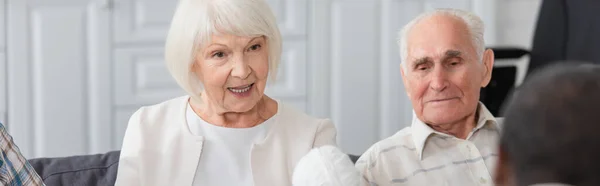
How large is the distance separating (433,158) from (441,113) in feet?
0.31

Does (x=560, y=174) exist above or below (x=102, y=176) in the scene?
above

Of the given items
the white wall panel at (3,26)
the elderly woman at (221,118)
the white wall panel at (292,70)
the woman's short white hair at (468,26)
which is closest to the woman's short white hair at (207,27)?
the elderly woman at (221,118)

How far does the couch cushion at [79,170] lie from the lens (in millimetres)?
2107

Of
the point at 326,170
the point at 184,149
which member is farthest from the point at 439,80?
the point at 184,149

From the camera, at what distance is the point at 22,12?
3.69m

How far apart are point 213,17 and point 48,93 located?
2.07 meters

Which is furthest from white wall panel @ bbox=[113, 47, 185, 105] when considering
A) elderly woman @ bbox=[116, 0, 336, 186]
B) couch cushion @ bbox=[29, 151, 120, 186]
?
elderly woman @ bbox=[116, 0, 336, 186]

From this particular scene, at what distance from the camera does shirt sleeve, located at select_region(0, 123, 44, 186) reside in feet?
5.75

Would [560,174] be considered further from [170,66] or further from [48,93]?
[48,93]

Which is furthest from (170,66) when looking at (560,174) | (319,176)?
(560,174)

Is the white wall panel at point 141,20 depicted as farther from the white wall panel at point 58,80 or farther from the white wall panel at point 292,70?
the white wall panel at point 292,70

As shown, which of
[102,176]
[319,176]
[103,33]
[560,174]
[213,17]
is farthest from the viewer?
[103,33]

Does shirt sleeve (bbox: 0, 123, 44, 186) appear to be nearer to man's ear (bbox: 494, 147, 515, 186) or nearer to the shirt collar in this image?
the shirt collar

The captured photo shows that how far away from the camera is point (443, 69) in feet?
6.12
